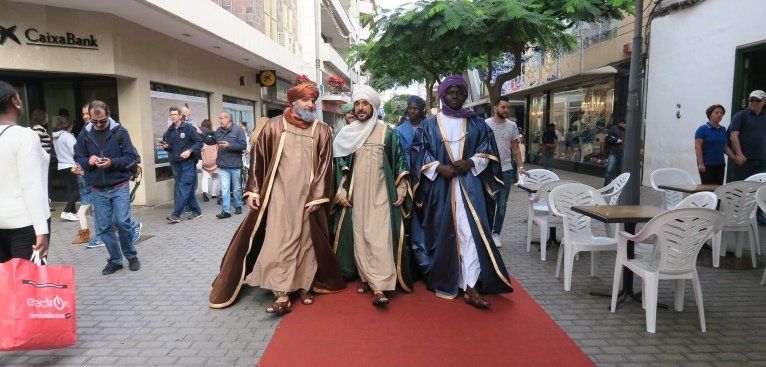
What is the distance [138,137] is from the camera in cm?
980

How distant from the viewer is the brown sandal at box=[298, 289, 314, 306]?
4.38m

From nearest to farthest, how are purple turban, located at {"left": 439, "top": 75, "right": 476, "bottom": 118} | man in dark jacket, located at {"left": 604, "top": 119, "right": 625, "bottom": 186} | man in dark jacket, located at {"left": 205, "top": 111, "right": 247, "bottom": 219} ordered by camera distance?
purple turban, located at {"left": 439, "top": 75, "right": 476, "bottom": 118}, man in dark jacket, located at {"left": 205, "top": 111, "right": 247, "bottom": 219}, man in dark jacket, located at {"left": 604, "top": 119, "right": 625, "bottom": 186}

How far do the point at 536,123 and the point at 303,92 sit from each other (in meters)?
19.2

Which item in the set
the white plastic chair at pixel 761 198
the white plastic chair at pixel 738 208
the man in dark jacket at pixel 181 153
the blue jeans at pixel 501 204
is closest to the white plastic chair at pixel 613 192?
the white plastic chair at pixel 738 208

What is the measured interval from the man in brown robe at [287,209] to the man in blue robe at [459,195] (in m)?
0.89

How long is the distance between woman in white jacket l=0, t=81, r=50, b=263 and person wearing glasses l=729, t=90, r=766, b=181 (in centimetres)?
791

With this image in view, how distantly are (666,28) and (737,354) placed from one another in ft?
32.6

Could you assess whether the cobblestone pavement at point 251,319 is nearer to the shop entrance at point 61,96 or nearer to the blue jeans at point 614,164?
the shop entrance at point 61,96

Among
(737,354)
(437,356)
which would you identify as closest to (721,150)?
(737,354)

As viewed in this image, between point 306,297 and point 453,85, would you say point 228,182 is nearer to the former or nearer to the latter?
point 306,297

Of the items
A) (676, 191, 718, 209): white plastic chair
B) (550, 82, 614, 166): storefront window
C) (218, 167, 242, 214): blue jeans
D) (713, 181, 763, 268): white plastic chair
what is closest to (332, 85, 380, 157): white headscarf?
(676, 191, 718, 209): white plastic chair

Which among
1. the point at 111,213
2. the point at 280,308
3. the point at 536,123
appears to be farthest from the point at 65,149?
the point at 536,123

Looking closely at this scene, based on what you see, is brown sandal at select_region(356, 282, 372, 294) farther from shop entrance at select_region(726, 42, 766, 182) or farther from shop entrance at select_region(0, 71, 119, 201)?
Result: shop entrance at select_region(726, 42, 766, 182)

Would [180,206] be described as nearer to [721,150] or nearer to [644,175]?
[721,150]
